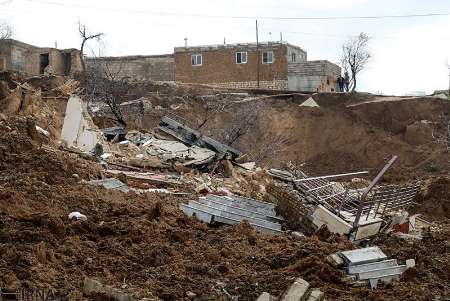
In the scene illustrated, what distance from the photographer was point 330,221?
8.36 meters

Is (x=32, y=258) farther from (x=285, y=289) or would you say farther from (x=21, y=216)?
(x=285, y=289)

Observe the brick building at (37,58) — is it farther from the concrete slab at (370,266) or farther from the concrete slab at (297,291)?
the concrete slab at (297,291)

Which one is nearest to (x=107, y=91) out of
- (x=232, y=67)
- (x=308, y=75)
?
(x=232, y=67)

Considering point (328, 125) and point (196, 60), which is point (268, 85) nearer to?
point (196, 60)

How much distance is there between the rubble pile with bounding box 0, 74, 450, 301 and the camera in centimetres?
524

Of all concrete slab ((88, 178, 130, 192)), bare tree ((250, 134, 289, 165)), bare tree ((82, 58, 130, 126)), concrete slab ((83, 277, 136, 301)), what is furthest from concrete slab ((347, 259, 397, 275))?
bare tree ((82, 58, 130, 126))

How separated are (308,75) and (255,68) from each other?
10.2ft

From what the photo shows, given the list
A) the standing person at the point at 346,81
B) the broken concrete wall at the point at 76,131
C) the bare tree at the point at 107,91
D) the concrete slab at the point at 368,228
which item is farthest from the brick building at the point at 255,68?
the concrete slab at the point at 368,228

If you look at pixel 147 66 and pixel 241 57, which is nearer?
pixel 241 57

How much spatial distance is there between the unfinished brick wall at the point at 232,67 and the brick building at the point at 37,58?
21.2 feet

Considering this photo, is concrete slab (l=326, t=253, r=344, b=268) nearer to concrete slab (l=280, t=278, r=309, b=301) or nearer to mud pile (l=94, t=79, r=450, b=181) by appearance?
concrete slab (l=280, t=278, r=309, b=301)

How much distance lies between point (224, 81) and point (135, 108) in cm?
1179

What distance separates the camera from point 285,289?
16.8 feet

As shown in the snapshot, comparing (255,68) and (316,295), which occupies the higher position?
(255,68)
